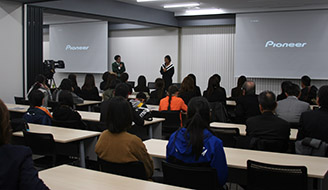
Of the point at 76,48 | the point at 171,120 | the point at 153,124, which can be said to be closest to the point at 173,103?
the point at 171,120

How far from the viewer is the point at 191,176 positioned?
97.1 inches

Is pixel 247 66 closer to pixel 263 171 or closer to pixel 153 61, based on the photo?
pixel 153 61

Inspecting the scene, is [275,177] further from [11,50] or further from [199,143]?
[11,50]

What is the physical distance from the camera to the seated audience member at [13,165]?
151 cm

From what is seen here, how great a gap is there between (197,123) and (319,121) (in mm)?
1573

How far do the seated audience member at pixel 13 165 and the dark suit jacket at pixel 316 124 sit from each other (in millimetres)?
2760

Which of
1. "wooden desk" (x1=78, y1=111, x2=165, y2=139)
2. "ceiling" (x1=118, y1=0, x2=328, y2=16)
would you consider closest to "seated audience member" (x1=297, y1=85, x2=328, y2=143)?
"wooden desk" (x1=78, y1=111, x2=165, y2=139)

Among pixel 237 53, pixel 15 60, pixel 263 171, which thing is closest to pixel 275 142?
pixel 263 171

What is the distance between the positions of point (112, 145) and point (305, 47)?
8412mm

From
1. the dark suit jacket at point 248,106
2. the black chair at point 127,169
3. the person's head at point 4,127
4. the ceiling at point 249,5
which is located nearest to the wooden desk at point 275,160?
the black chair at point 127,169

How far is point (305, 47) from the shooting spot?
9.71 m

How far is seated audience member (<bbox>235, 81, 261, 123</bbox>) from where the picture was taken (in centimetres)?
529

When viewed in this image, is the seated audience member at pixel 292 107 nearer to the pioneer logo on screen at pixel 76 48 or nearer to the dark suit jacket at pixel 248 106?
the dark suit jacket at pixel 248 106

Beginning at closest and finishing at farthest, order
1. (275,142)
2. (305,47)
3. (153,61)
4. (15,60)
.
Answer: (275,142), (15,60), (305,47), (153,61)
